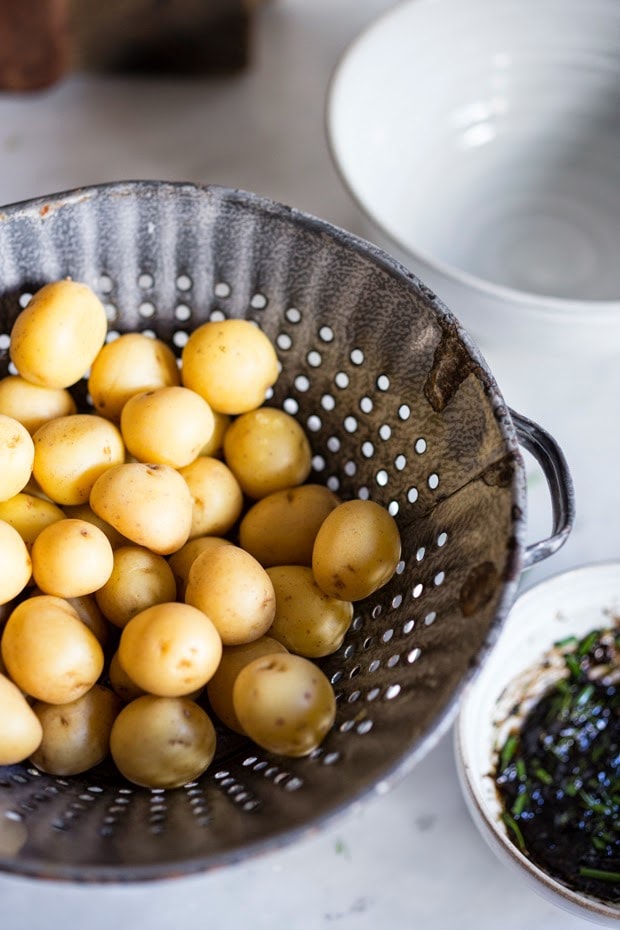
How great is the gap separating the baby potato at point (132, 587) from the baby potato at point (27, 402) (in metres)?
0.10

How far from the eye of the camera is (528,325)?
0.64 metres

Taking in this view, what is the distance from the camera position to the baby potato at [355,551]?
0.50m

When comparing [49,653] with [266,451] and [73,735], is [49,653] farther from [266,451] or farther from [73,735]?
Answer: [266,451]

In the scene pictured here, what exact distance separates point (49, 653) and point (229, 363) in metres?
0.19

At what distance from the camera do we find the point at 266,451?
0.57 m

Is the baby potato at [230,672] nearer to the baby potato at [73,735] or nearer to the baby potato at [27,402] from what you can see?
the baby potato at [73,735]

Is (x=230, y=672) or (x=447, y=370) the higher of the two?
(x=447, y=370)

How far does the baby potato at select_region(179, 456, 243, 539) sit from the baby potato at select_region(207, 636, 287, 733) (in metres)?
0.08

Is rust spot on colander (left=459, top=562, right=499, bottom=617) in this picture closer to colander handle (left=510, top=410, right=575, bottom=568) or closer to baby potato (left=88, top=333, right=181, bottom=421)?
colander handle (left=510, top=410, right=575, bottom=568)

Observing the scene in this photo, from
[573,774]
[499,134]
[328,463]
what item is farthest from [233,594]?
[499,134]

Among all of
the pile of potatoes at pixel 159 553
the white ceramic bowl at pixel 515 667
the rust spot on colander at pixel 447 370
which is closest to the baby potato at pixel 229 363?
the pile of potatoes at pixel 159 553

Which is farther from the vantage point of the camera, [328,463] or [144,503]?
[328,463]

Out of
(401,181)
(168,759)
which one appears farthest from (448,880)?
(401,181)

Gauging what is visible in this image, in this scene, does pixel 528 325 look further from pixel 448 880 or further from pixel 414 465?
pixel 448 880
